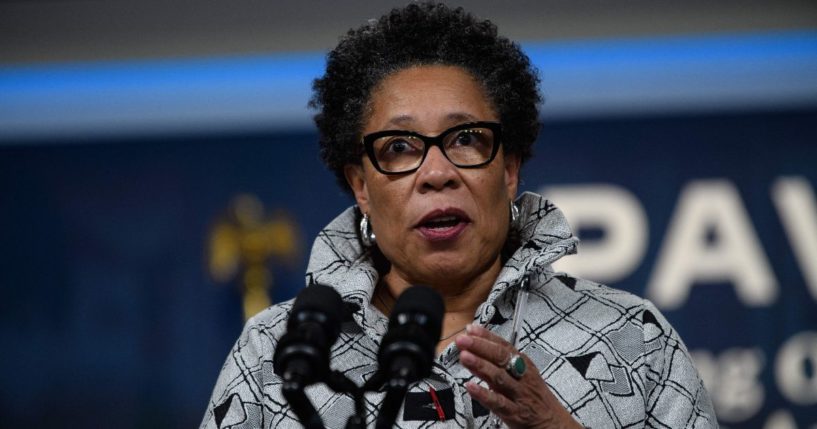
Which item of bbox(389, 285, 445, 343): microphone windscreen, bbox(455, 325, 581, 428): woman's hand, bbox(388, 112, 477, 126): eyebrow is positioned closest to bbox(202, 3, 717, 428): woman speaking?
bbox(388, 112, 477, 126): eyebrow

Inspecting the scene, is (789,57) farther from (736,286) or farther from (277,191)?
(277,191)

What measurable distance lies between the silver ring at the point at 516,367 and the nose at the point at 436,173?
1.50 feet

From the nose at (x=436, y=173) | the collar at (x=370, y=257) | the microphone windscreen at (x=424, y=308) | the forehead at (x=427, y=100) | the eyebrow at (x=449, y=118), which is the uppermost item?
the forehead at (x=427, y=100)

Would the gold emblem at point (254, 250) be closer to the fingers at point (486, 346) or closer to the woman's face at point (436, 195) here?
the woman's face at point (436, 195)

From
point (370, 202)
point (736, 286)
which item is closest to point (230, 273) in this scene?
point (736, 286)

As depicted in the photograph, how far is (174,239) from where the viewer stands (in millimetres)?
3965

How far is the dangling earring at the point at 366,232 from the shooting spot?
1.95 metres

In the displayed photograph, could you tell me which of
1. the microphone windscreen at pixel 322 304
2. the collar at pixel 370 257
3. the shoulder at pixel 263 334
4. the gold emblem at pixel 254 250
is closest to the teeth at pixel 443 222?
the collar at pixel 370 257

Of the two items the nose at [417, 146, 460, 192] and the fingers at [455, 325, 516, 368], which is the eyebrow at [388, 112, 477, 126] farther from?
the fingers at [455, 325, 516, 368]

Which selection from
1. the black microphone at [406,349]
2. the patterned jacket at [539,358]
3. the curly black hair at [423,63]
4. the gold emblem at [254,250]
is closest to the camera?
the black microphone at [406,349]

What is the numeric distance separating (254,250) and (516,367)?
2696 millimetres

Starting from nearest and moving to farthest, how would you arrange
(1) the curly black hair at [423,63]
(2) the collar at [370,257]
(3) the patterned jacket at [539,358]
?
(3) the patterned jacket at [539,358], (2) the collar at [370,257], (1) the curly black hair at [423,63]

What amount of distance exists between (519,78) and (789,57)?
230 centimetres

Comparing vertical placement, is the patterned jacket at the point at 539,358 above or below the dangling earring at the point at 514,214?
below
